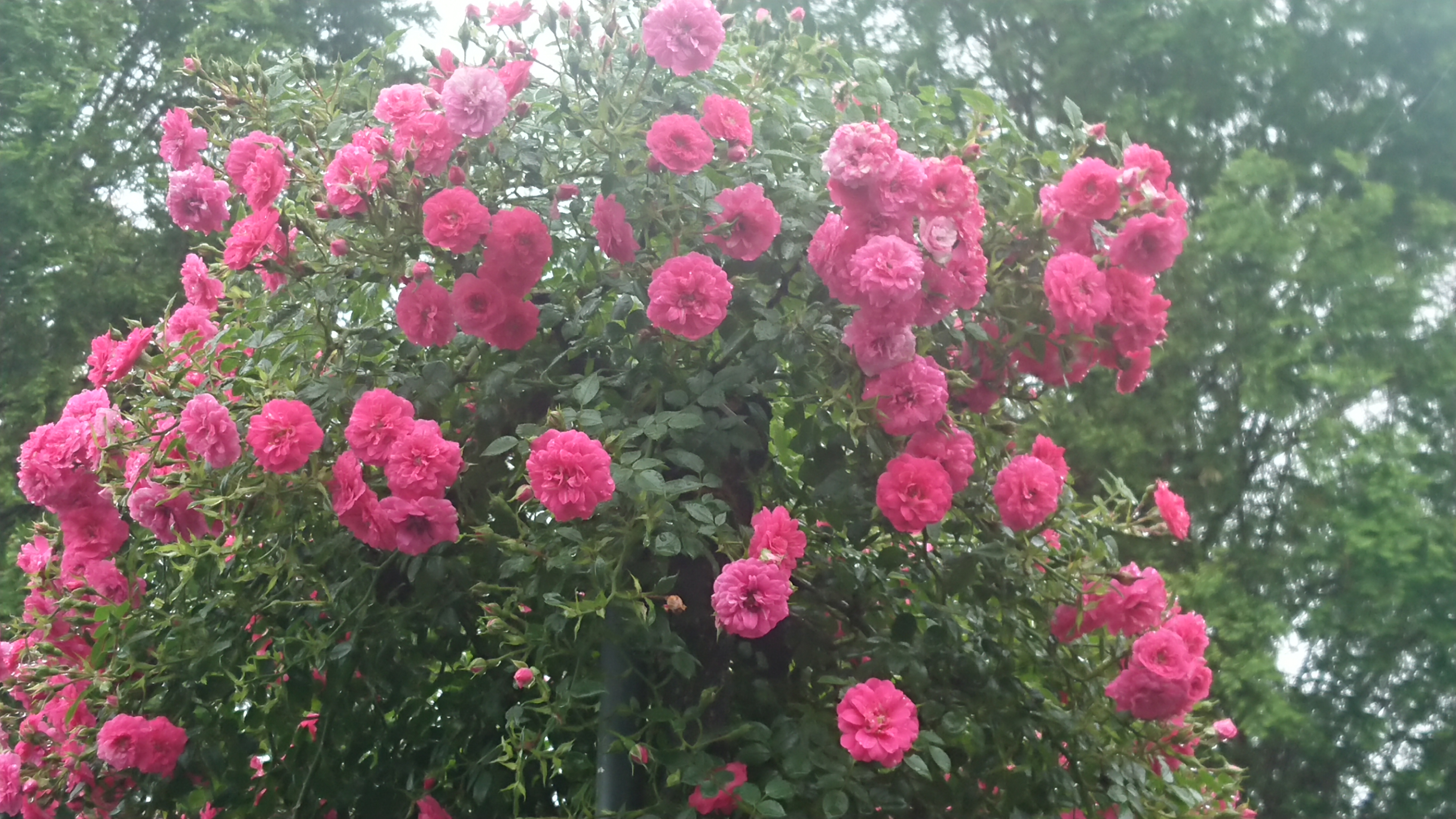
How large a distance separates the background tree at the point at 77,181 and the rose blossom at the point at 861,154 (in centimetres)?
595

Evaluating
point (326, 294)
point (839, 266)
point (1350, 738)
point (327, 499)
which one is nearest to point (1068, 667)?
point (839, 266)

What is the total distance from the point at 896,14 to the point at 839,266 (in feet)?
20.8

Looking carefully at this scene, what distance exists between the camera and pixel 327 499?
1.80 meters

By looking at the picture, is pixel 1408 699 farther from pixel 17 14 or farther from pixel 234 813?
pixel 17 14

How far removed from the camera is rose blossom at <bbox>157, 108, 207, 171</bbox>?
84.0 inches

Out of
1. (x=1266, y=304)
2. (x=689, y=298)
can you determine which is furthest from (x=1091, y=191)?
(x=1266, y=304)

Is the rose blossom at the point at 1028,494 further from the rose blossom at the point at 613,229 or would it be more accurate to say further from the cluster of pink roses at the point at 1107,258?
the rose blossom at the point at 613,229

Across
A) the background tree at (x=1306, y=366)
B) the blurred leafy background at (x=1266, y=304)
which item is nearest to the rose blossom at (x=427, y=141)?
the blurred leafy background at (x=1266, y=304)

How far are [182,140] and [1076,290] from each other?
155cm

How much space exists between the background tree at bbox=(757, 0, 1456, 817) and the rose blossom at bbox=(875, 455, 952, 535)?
3561mm

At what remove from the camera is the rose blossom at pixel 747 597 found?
61.8 inches

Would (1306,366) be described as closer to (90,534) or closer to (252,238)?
(252,238)

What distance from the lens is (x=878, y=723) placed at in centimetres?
163

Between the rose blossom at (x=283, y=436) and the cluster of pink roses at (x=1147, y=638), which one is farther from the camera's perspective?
the cluster of pink roses at (x=1147, y=638)
